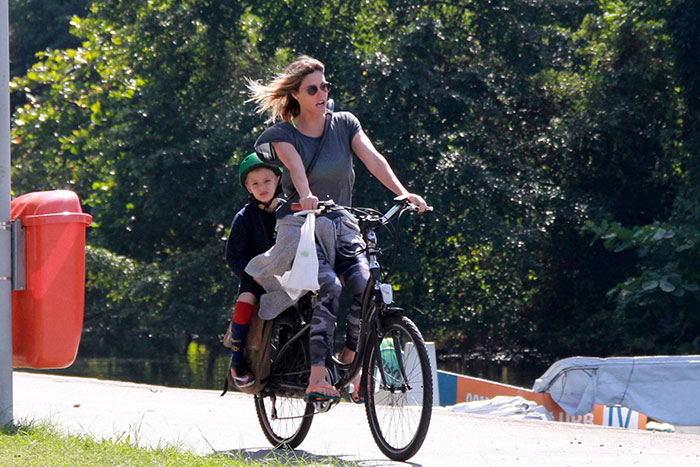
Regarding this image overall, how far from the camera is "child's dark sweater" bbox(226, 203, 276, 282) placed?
20.1 ft

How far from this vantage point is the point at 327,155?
5.84 meters

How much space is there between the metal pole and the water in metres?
12.4

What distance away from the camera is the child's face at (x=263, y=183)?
19.9 feet

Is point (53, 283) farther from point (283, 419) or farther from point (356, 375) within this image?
point (356, 375)

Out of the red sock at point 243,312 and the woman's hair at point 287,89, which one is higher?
the woman's hair at point 287,89

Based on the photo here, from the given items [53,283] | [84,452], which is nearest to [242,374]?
[84,452]

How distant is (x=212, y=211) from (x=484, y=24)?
6.43 m

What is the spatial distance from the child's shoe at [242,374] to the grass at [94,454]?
382 mm

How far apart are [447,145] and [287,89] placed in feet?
52.6

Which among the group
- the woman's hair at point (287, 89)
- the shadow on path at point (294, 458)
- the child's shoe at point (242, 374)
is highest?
the woman's hair at point (287, 89)

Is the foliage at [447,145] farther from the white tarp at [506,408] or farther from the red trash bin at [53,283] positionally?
the red trash bin at [53,283]

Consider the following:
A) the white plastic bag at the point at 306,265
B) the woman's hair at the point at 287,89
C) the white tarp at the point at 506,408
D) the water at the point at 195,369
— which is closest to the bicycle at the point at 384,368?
the white plastic bag at the point at 306,265

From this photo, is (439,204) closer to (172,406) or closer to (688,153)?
(688,153)

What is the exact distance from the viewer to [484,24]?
2223cm
